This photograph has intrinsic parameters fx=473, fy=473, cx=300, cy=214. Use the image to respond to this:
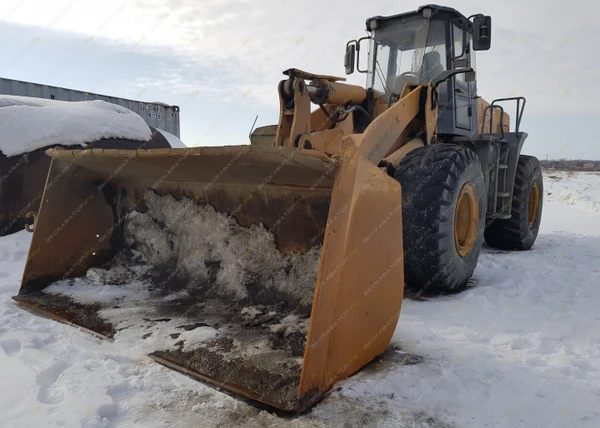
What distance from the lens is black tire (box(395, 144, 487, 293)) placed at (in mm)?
3258

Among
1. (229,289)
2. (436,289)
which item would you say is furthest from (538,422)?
(229,289)

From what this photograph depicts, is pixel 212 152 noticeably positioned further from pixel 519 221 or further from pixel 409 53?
pixel 519 221

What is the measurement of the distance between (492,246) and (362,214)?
4.76 m

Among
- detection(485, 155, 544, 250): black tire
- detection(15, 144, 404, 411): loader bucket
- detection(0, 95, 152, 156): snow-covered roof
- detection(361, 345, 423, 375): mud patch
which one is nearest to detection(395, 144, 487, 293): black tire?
detection(15, 144, 404, 411): loader bucket

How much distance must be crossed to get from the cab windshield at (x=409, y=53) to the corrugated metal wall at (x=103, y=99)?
6.81m

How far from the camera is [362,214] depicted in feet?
6.96

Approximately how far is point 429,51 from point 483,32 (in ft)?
1.66

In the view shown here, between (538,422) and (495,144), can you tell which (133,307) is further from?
(495,144)

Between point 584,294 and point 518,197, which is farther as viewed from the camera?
point 518,197

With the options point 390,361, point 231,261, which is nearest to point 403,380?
point 390,361

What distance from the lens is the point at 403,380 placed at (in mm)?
2186

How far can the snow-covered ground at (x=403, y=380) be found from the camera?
1882mm

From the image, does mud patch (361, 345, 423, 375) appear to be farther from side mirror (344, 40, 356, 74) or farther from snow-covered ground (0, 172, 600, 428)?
side mirror (344, 40, 356, 74)

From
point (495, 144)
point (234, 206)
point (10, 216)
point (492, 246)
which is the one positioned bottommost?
point (492, 246)
